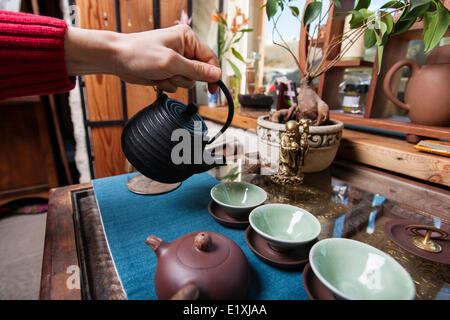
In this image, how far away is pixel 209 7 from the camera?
2400 mm

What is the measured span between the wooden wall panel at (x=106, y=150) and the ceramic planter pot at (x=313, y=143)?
1.58 meters

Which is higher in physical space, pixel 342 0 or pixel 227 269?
pixel 342 0

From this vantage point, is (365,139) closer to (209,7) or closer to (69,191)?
(69,191)

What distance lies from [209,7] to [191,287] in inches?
105

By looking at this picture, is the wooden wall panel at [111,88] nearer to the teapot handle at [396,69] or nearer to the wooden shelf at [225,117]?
the wooden shelf at [225,117]

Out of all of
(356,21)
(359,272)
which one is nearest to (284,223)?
(359,272)

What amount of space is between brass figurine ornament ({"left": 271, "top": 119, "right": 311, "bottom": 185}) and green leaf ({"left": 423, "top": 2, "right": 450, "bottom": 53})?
0.42 meters

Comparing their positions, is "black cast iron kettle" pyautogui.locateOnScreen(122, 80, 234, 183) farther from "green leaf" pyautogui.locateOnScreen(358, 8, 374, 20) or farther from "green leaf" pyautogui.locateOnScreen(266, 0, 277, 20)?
"green leaf" pyautogui.locateOnScreen(358, 8, 374, 20)

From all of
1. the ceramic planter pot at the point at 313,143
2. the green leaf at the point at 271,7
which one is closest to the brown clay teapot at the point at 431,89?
the ceramic planter pot at the point at 313,143

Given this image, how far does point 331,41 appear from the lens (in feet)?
2.97

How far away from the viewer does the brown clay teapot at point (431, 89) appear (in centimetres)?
94

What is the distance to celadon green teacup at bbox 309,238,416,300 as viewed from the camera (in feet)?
1.31

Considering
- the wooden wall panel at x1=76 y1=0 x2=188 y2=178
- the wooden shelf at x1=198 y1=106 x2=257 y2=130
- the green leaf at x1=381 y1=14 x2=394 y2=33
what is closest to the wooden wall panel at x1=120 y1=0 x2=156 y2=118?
the wooden wall panel at x1=76 y1=0 x2=188 y2=178
